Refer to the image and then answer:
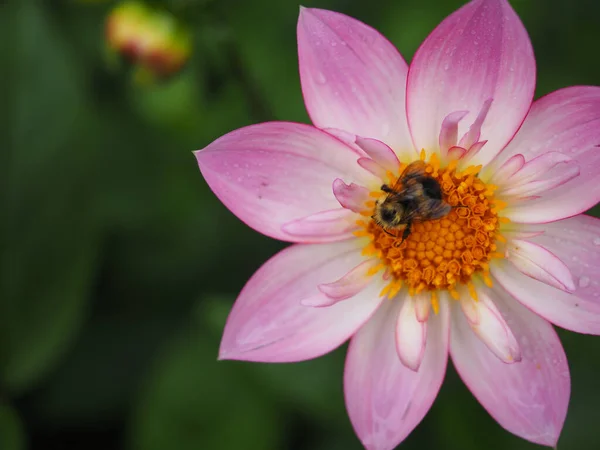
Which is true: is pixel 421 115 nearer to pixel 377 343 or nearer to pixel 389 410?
pixel 377 343

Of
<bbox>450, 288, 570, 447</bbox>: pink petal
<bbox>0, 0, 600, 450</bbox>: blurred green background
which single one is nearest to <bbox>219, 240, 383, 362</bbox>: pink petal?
<bbox>450, 288, 570, 447</bbox>: pink petal

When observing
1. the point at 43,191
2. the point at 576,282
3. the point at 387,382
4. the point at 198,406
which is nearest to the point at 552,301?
the point at 576,282

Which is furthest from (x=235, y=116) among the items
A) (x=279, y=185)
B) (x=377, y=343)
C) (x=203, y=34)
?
(x=377, y=343)

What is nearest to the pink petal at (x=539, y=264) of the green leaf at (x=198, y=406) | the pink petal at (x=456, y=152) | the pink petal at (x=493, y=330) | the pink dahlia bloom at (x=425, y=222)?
the pink dahlia bloom at (x=425, y=222)

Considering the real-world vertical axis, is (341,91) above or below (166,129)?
above

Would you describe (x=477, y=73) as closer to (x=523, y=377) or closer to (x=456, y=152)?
(x=456, y=152)

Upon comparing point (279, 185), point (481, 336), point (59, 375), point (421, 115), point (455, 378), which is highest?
point (421, 115)

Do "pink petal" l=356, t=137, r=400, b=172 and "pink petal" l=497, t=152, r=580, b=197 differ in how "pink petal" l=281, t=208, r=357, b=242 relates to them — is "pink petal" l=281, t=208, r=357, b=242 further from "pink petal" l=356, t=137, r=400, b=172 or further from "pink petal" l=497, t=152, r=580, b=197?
"pink petal" l=497, t=152, r=580, b=197
